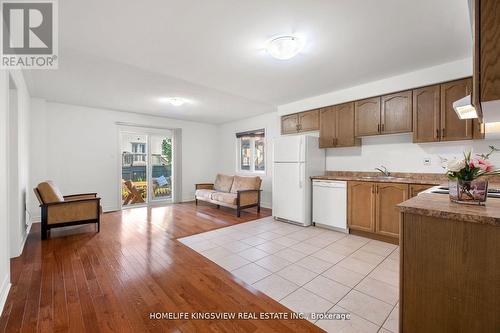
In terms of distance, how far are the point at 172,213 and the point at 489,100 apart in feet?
17.2

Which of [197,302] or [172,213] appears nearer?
[197,302]

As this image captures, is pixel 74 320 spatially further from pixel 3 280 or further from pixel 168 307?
pixel 3 280

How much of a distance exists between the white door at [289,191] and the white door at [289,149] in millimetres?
111

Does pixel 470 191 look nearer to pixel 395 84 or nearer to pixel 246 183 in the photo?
pixel 395 84

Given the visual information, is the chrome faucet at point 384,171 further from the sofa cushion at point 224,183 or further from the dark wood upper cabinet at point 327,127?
the sofa cushion at point 224,183

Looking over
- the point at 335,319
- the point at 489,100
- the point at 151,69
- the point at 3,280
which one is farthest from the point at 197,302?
the point at 151,69

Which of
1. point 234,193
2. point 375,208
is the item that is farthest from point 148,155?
point 375,208

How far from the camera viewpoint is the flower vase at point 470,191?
4.26ft

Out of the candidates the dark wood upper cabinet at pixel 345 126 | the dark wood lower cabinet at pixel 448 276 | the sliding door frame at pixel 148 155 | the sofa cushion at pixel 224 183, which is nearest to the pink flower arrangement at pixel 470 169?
the dark wood lower cabinet at pixel 448 276

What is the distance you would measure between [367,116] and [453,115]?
105 centimetres

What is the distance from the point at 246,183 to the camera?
5.57 metres

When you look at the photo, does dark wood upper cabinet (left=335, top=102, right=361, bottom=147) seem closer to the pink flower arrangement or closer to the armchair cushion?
the pink flower arrangement

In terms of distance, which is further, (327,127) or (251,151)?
(251,151)

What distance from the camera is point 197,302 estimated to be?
1.91 m
